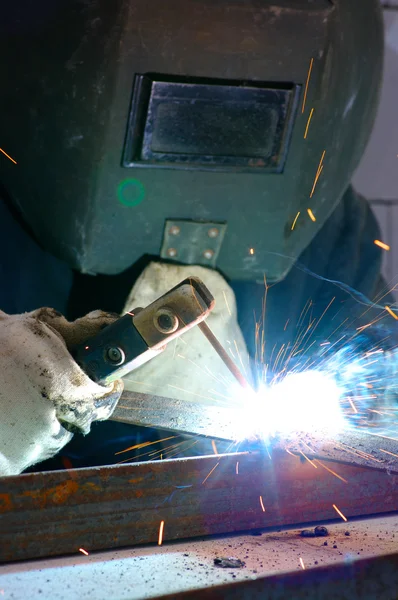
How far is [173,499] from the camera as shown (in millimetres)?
1054

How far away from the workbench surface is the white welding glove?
0.56 metres

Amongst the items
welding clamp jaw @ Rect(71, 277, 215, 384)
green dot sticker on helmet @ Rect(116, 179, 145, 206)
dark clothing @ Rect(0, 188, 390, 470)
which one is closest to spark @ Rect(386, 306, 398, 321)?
dark clothing @ Rect(0, 188, 390, 470)

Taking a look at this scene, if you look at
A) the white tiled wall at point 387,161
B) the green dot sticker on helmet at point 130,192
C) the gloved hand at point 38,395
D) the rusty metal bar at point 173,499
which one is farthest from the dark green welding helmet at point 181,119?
the white tiled wall at point 387,161

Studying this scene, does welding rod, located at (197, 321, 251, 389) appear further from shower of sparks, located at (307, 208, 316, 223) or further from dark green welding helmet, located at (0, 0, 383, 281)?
shower of sparks, located at (307, 208, 316, 223)

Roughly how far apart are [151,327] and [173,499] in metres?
0.25

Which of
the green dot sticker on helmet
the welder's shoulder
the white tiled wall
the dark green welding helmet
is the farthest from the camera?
the white tiled wall

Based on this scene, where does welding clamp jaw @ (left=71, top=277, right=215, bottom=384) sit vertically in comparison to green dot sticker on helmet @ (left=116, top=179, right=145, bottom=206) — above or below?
below

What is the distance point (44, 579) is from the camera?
2.80 feet

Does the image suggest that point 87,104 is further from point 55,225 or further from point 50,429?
point 50,429

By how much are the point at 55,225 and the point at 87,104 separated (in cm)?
27

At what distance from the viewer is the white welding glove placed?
159 cm

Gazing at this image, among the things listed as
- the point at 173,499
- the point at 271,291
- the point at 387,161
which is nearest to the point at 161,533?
the point at 173,499

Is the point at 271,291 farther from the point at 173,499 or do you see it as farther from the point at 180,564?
the point at 180,564

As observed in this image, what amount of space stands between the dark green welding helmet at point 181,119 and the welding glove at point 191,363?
0.05 m
